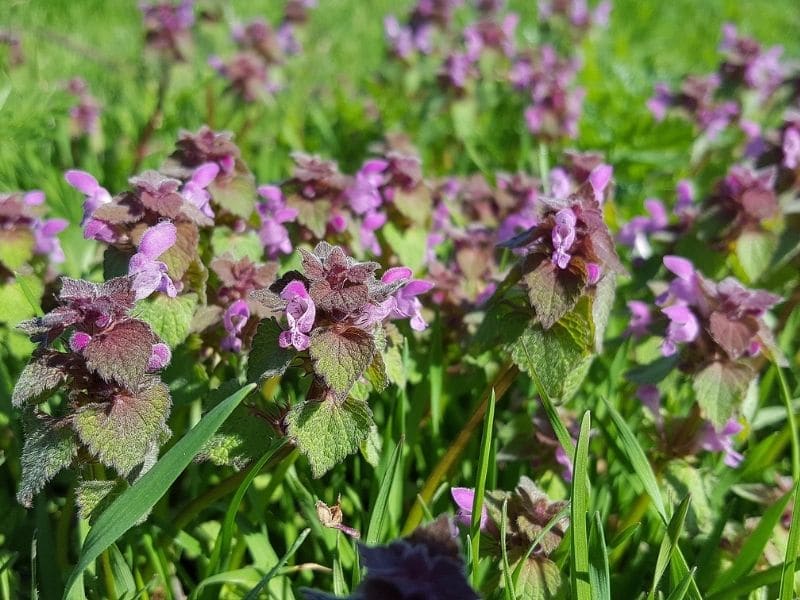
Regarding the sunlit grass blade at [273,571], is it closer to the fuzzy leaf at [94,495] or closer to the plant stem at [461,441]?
the fuzzy leaf at [94,495]

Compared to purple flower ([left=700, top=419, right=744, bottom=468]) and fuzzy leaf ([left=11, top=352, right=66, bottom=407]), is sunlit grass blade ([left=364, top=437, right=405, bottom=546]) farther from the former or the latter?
purple flower ([left=700, top=419, right=744, bottom=468])

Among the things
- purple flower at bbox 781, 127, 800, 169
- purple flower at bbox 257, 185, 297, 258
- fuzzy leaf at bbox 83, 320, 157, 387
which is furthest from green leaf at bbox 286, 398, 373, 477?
purple flower at bbox 781, 127, 800, 169

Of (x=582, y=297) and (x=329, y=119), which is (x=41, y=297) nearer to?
(x=582, y=297)

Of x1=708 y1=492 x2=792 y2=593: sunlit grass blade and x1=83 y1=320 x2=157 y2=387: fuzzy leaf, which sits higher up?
x1=83 y1=320 x2=157 y2=387: fuzzy leaf

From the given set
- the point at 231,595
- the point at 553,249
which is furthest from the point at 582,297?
the point at 231,595

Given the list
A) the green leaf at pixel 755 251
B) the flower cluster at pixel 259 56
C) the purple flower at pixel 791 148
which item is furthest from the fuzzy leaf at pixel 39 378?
the flower cluster at pixel 259 56

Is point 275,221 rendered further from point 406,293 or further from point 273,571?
point 273,571

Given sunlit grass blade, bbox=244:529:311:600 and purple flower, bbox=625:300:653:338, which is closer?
sunlit grass blade, bbox=244:529:311:600
